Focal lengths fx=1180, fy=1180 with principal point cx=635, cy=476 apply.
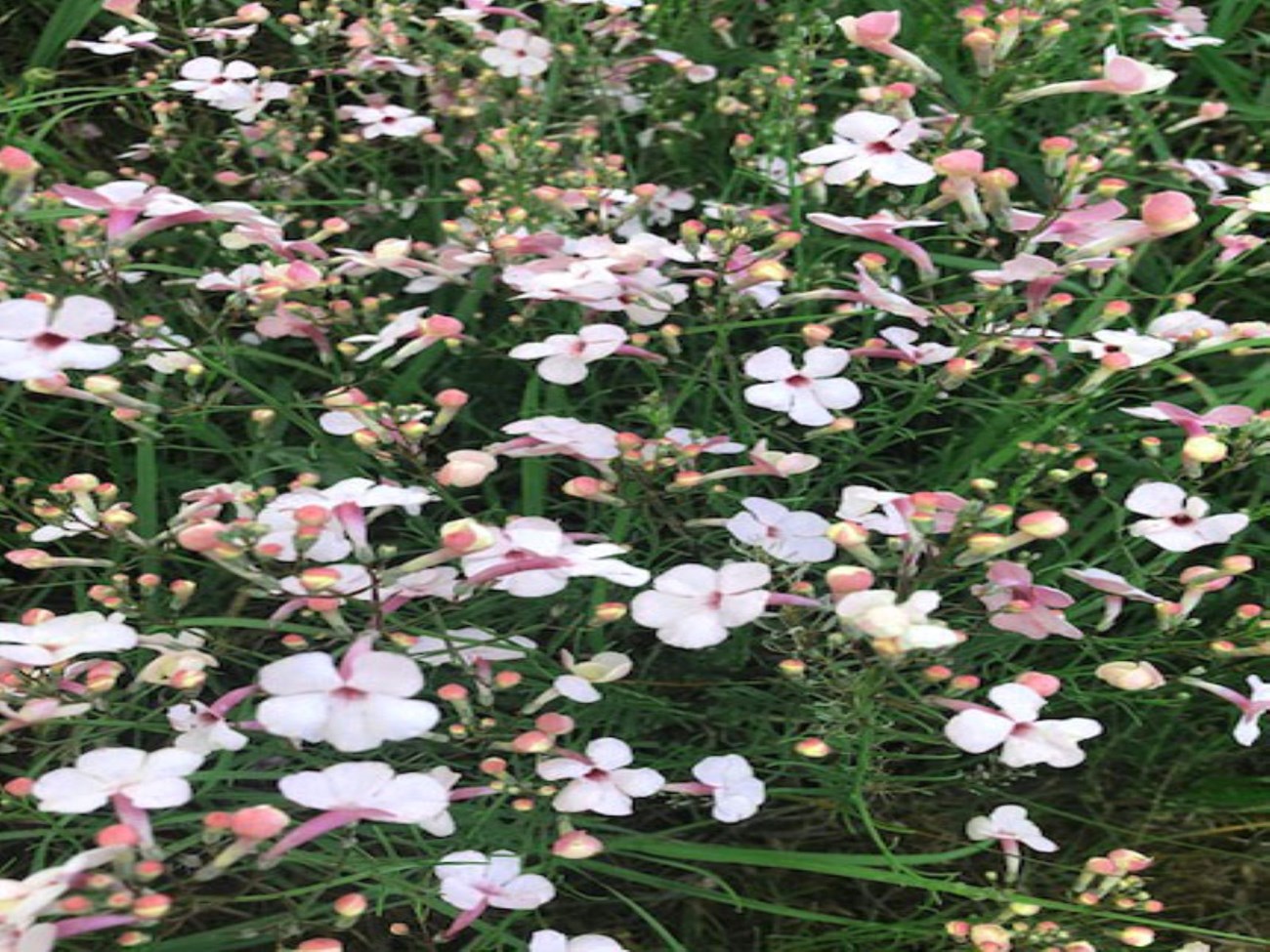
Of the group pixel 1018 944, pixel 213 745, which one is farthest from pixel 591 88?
pixel 1018 944

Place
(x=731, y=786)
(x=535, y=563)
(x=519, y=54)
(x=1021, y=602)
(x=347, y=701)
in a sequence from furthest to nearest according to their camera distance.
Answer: (x=519, y=54)
(x=731, y=786)
(x=1021, y=602)
(x=535, y=563)
(x=347, y=701)

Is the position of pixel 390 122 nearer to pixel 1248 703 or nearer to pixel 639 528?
pixel 639 528

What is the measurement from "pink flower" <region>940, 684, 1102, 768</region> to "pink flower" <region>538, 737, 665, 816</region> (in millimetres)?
347

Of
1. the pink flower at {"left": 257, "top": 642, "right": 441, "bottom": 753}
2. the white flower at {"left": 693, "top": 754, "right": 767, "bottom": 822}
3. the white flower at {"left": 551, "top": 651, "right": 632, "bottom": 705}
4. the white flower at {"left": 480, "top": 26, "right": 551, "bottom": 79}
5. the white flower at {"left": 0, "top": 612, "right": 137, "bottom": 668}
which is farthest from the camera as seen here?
the white flower at {"left": 480, "top": 26, "right": 551, "bottom": 79}

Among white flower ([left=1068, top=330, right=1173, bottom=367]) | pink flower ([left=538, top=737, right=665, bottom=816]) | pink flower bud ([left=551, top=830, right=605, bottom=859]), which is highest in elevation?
white flower ([left=1068, top=330, right=1173, bottom=367])

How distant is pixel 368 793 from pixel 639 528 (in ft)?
2.10

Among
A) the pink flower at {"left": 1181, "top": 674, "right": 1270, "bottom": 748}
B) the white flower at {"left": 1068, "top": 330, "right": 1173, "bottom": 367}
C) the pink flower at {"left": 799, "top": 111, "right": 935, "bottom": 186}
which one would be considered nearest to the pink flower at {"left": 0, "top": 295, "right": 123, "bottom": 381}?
the pink flower at {"left": 799, "top": 111, "right": 935, "bottom": 186}

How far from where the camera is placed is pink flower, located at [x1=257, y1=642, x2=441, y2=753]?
100 cm

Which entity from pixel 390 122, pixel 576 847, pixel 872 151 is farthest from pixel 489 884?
pixel 390 122

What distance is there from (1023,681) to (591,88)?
4.38 ft

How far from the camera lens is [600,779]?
4.34 ft

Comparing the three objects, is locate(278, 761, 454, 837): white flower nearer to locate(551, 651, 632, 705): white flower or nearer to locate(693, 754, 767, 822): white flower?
locate(551, 651, 632, 705): white flower

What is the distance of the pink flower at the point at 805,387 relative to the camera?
4.83ft

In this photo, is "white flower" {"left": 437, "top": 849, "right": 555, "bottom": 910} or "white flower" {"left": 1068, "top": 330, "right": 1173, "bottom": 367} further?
"white flower" {"left": 1068, "top": 330, "right": 1173, "bottom": 367}
